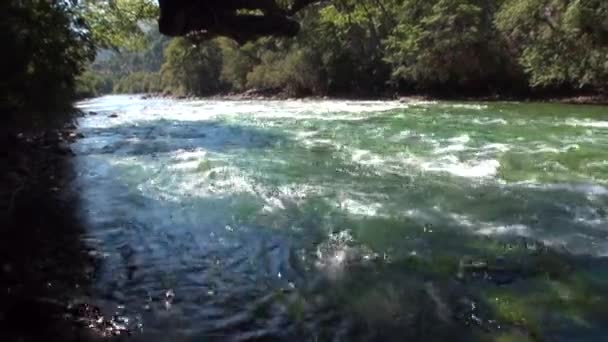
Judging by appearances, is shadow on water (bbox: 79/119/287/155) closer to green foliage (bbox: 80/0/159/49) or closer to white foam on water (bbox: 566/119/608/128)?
green foliage (bbox: 80/0/159/49)

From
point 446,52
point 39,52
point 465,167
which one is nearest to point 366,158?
point 465,167

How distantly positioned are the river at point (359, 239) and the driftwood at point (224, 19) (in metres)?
2.47

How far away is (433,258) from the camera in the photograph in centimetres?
632

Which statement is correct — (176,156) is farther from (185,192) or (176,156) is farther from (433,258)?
(433,258)

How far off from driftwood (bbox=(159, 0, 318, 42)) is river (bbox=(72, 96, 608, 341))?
2472 millimetres

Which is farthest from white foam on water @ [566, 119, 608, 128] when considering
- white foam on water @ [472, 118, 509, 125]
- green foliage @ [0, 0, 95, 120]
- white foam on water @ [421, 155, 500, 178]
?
green foliage @ [0, 0, 95, 120]

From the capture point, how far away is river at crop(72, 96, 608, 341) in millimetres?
4875

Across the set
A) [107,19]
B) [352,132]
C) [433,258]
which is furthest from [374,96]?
[433,258]

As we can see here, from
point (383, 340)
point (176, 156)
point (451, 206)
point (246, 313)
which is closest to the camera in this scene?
point (383, 340)

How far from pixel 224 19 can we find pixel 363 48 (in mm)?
36550

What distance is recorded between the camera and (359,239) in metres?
7.03

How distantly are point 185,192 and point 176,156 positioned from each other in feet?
15.0

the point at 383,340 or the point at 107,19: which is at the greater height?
the point at 107,19

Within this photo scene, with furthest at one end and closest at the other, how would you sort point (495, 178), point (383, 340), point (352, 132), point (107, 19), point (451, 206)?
point (352, 132), point (107, 19), point (495, 178), point (451, 206), point (383, 340)
